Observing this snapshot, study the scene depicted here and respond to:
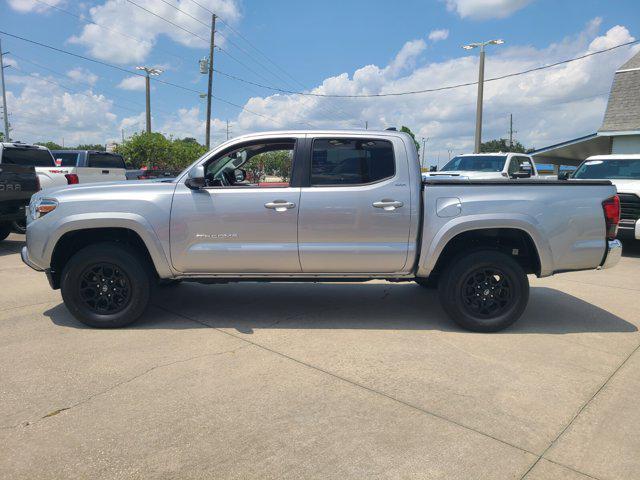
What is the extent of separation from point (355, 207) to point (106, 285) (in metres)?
2.51

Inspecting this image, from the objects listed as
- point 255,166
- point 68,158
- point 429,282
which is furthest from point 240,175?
point 68,158

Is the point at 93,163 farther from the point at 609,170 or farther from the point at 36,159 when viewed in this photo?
the point at 609,170

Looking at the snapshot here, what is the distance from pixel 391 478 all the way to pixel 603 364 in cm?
248

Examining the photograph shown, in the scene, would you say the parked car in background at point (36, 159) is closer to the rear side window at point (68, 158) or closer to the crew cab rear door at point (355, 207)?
the rear side window at point (68, 158)

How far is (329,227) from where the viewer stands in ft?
14.9

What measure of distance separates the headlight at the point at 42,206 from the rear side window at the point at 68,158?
11.1 meters

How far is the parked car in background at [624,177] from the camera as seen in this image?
29.6ft

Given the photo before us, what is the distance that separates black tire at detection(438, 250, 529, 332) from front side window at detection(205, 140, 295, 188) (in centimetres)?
186

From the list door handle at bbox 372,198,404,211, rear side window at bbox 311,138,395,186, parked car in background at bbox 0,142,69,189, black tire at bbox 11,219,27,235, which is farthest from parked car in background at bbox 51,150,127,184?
door handle at bbox 372,198,404,211

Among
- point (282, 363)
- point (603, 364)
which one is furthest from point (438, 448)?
point (603, 364)

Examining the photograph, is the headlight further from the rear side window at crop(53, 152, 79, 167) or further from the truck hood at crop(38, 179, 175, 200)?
the rear side window at crop(53, 152, 79, 167)

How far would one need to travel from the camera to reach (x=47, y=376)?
365cm

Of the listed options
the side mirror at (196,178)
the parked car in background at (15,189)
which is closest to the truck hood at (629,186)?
the side mirror at (196,178)

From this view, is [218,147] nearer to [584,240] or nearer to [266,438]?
[266,438]
